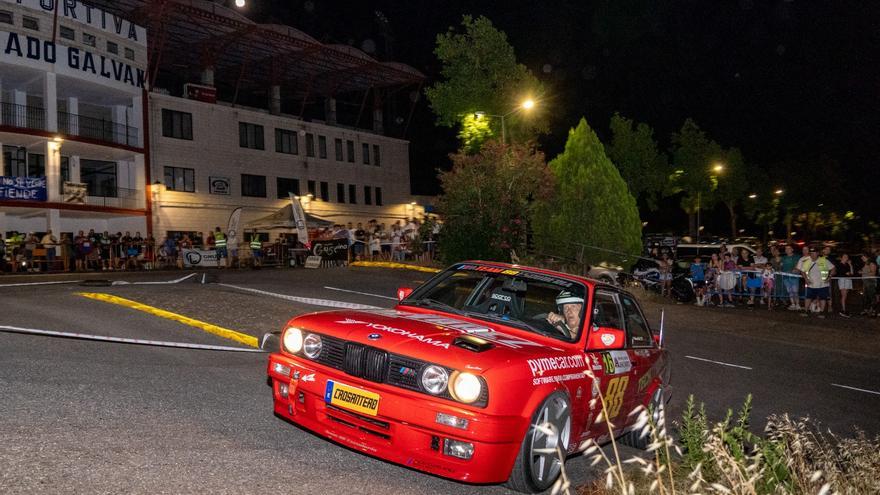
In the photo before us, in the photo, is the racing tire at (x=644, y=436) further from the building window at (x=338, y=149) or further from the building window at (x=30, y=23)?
the building window at (x=338, y=149)

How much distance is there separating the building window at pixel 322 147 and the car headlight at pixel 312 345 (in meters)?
41.5

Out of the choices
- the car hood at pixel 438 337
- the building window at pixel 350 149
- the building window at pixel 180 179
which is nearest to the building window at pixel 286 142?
the building window at pixel 350 149

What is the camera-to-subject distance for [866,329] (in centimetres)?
1462

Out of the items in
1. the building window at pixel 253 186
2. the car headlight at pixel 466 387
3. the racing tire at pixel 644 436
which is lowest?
the racing tire at pixel 644 436

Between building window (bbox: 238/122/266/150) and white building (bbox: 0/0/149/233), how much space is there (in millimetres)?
6360

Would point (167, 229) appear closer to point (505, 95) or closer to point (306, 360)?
point (505, 95)

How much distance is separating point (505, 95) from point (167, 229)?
19338mm

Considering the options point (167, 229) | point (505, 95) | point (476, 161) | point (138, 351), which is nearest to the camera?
point (138, 351)

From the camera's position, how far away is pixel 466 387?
13.2ft

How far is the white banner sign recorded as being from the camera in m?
28.5

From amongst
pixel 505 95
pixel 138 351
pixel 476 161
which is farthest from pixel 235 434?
pixel 505 95

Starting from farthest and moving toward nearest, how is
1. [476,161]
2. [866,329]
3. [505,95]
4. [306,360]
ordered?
[505,95] → [476,161] → [866,329] → [306,360]

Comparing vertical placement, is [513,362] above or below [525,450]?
above

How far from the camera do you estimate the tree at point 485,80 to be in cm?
3197
